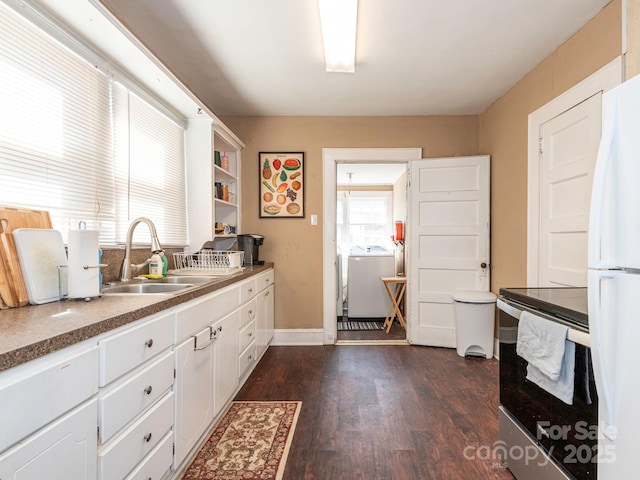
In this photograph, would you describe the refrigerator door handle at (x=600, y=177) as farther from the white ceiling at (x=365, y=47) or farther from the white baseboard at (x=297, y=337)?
the white baseboard at (x=297, y=337)

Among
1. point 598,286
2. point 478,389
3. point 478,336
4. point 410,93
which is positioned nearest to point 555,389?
point 598,286

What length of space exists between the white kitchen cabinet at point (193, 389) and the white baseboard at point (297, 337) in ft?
5.77

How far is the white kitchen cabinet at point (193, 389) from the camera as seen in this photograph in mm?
1489

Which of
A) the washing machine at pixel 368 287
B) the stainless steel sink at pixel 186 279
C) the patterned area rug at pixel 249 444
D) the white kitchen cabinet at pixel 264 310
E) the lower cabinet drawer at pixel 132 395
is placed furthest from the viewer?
the washing machine at pixel 368 287

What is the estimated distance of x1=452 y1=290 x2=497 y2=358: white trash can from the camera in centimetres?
311

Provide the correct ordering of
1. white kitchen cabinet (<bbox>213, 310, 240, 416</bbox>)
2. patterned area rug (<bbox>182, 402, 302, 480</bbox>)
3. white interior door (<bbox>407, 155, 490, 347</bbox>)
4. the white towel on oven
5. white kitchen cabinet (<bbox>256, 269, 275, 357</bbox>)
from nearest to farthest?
the white towel on oven → patterned area rug (<bbox>182, 402, 302, 480</bbox>) → white kitchen cabinet (<bbox>213, 310, 240, 416</bbox>) → white kitchen cabinet (<bbox>256, 269, 275, 357</bbox>) → white interior door (<bbox>407, 155, 490, 347</bbox>)

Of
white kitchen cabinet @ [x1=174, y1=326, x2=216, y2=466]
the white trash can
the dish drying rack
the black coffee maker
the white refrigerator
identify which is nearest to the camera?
the white refrigerator

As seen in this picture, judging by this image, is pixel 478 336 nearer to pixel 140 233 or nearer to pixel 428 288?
pixel 428 288

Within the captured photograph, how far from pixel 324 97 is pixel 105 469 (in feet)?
9.82

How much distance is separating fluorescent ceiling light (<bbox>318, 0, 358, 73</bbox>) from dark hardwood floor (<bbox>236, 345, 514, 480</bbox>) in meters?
2.36

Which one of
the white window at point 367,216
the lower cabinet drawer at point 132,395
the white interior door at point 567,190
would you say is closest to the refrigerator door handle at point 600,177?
the white interior door at point 567,190

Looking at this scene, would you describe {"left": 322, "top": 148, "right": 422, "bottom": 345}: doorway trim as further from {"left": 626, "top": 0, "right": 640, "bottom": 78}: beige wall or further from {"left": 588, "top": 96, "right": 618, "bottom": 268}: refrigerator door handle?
{"left": 588, "top": 96, "right": 618, "bottom": 268}: refrigerator door handle

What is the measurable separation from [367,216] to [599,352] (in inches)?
233

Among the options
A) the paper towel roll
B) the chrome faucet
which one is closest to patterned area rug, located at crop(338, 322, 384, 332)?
the chrome faucet
